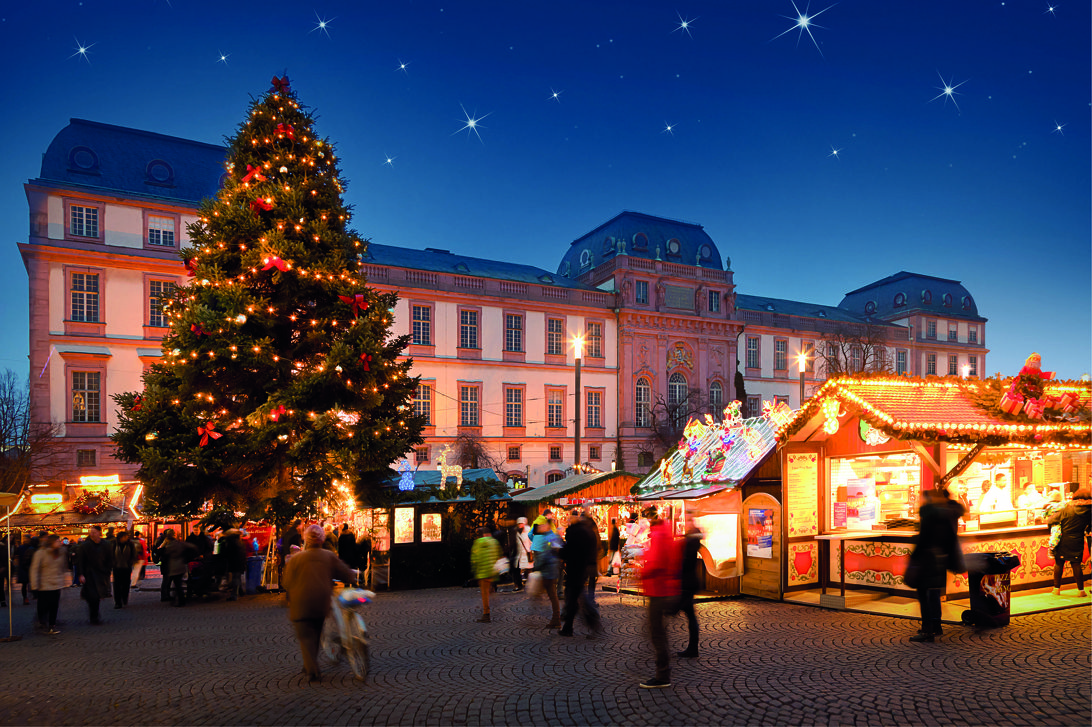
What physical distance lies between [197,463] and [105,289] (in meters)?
23.1

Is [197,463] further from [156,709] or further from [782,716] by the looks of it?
[782,716]

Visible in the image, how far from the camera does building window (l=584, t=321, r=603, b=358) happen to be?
1818 inches

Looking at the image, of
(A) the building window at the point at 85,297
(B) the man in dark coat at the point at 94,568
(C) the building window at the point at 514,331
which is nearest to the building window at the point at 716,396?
(C) the building window at the point at 514,331

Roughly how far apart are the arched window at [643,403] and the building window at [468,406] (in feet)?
36.3

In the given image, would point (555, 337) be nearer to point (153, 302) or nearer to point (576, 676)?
point (153, 302)

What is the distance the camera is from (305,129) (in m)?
17.6

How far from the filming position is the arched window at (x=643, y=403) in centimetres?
4734

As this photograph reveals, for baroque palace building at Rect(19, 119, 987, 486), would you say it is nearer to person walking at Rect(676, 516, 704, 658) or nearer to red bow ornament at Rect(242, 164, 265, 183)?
red bow ornament at Rect(242, 164, 265, 183)

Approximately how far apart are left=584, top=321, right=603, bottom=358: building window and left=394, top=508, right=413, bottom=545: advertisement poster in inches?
1185

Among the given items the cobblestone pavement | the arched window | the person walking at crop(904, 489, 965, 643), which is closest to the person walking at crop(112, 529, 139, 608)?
the cobblestone pavement

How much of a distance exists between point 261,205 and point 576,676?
514 inches

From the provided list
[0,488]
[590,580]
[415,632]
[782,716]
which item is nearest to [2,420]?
[0,488]

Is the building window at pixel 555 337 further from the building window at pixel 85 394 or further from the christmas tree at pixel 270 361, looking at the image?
the christmas tree at pixel 270 361

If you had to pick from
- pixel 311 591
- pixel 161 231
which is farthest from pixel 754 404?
pixel 311 591
